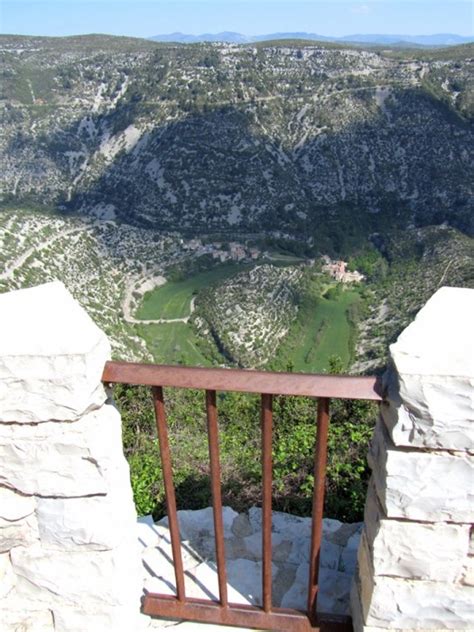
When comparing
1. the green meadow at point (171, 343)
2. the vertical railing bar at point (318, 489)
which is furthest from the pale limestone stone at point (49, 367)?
the green meadow at point (171, 343)

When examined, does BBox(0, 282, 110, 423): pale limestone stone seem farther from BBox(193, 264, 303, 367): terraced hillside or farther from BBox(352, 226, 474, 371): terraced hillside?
BBox(193, 264, 303, 367): terraced hillside

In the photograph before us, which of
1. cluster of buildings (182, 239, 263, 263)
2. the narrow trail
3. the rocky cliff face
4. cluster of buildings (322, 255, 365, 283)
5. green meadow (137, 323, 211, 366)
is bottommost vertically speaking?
green meadow (137, 323, 211, 366)

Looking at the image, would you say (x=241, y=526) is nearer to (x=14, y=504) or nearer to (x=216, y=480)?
(x=216, y=480)

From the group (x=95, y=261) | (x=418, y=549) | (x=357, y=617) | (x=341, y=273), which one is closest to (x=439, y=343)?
(x=418, y=549)

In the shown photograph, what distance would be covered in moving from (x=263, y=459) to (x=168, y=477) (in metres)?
0.43

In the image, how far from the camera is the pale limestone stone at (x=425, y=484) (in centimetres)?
187

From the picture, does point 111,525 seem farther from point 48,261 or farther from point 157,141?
point 157,141

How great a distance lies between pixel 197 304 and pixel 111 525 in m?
42.6

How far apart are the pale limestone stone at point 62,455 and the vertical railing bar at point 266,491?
1.97 ft

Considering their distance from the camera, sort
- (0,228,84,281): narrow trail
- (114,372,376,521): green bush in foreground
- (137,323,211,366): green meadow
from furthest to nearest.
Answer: (137,323,211,366): green meadow < (0,228,84,281): narrow trail < (114,372,376,521): green bush in foreground

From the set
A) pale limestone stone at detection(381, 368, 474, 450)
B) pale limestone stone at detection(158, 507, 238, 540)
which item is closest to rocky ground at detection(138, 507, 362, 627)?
pale limestone stone at detection(158, 507, 238, 540)

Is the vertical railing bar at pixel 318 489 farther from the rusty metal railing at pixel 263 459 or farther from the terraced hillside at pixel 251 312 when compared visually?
the terraced hillside at pixel 251 312

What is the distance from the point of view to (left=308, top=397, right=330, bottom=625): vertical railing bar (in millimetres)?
2080

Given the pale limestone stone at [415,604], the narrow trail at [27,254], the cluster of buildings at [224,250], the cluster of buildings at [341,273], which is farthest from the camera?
the cluster of buildings at [224,250]
